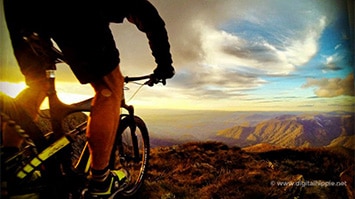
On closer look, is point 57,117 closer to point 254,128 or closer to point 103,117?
point 103,117

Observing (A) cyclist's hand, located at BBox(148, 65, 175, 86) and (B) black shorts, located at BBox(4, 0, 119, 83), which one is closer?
(B) black shorts, located at BBox(4, 0, 119, 83)

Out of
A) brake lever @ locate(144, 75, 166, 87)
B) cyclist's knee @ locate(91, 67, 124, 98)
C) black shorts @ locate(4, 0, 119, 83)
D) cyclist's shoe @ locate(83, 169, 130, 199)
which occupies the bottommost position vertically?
cyclist's shoe @ locate(83, 169, 130, 199)

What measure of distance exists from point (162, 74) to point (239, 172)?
21.3 inches

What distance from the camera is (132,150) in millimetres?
2025

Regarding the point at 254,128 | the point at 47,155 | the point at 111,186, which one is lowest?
the point at 111,186

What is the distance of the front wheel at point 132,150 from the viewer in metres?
1.98

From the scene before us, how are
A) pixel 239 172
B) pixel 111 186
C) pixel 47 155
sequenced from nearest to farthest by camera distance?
1. pixel 47 155
2. pixel 111 186
3. pixel 239 172

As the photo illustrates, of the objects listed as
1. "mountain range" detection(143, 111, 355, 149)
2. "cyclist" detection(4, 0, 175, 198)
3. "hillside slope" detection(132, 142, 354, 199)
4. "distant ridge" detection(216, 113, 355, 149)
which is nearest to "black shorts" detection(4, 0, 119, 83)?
"cyclist" detection(4, 0, 175, 198)

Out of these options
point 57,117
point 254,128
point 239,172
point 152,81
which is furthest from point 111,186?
point 254,128

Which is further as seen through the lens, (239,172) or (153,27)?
(239,172)

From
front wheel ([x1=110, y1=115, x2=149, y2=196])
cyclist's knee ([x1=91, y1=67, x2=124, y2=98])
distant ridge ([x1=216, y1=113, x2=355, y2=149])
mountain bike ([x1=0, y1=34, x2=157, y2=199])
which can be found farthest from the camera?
distant ridge ([x1=216, y1=113, x2=355, y2=149])

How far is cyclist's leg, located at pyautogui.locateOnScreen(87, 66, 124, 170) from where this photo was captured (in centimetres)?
184

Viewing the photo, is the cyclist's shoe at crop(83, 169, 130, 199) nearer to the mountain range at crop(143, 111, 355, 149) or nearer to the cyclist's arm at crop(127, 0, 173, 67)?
the mountain range at crop(143, 111, 355, 149)

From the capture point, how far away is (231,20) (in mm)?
2182
